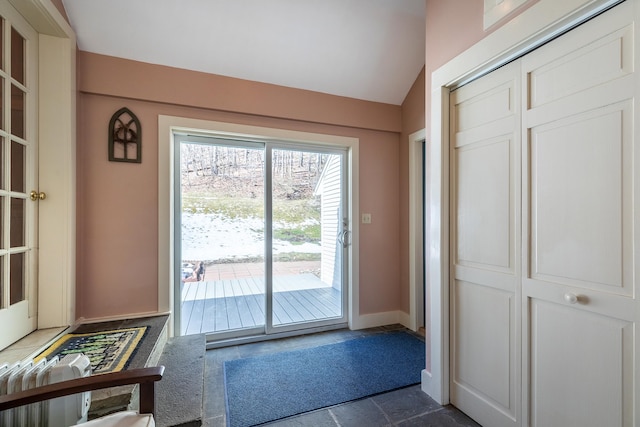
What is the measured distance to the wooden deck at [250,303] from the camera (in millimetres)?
2555

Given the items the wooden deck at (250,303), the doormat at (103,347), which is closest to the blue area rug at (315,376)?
the wooden deck at (250,303)

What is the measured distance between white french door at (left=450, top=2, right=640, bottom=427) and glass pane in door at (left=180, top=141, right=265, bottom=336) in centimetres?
176

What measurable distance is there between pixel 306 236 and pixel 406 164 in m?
1.31

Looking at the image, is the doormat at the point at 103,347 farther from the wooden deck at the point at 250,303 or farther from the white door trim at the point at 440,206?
the white door trim at the point at 440,206

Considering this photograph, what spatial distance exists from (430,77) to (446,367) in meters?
1.88

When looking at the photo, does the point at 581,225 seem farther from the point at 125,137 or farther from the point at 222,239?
the point at 125,137

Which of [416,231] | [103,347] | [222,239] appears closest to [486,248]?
[416,231]

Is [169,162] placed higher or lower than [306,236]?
higher

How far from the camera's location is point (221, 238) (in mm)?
2611

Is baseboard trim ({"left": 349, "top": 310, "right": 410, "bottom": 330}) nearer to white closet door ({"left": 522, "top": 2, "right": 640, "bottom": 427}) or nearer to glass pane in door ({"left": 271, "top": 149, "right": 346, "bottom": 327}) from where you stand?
glass pane in door ({"left": 271, "top": 149, "right": 346, "bottom": 327})

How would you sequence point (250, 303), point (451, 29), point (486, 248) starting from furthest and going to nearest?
point (250, 303), point (451, 29), point (486, 248)

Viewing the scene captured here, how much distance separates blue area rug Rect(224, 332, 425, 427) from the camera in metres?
1.73

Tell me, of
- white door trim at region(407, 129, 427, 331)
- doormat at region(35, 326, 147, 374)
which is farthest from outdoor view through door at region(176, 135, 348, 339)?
white door trim at region(407, 129, 427, 331)

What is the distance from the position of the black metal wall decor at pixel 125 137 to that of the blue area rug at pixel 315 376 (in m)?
1.81
